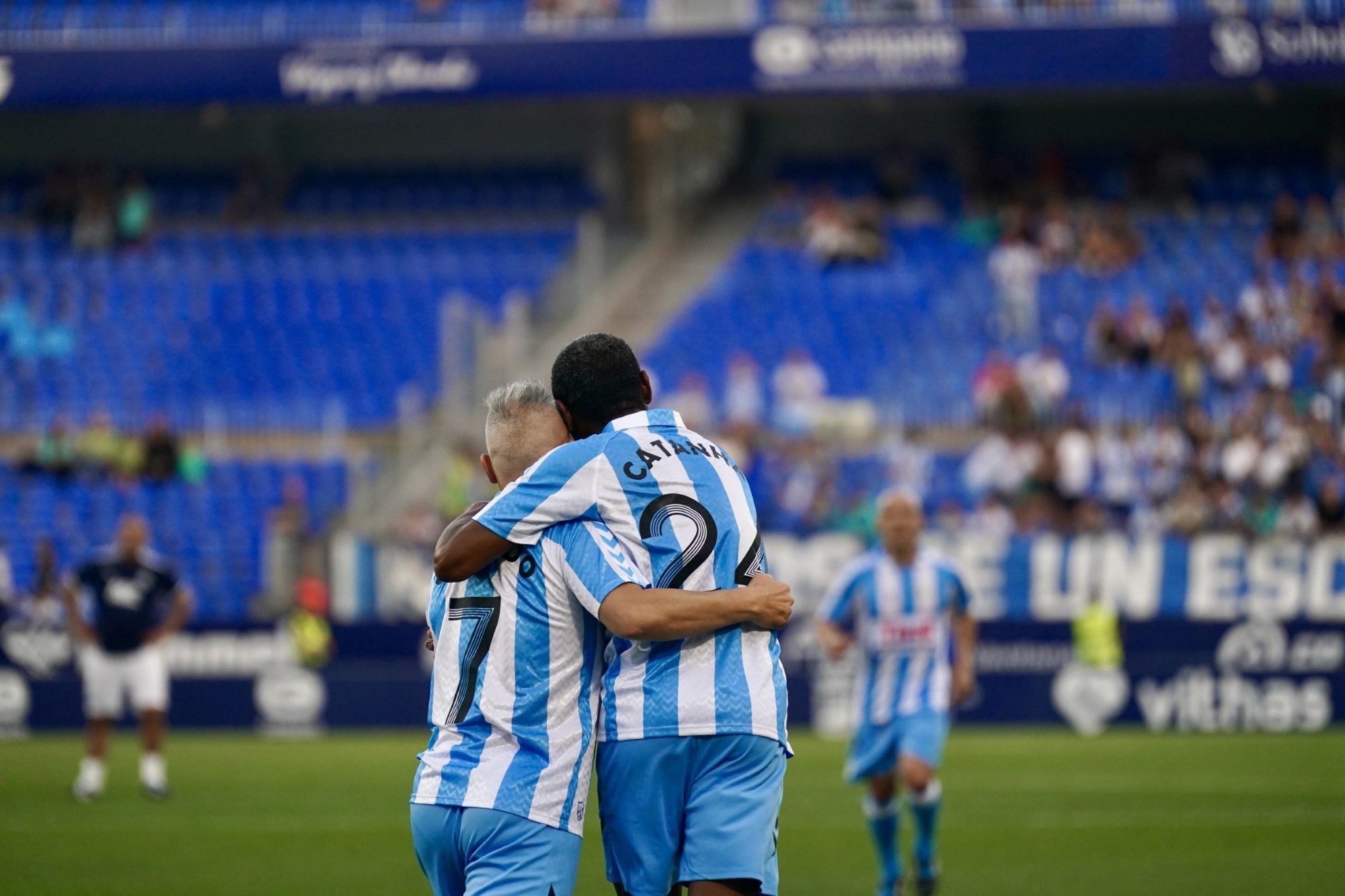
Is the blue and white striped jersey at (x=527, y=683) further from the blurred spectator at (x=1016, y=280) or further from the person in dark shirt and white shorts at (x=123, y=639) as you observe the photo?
the blurred spectator at (x=1016, y=280)

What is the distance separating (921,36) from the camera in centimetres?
2966

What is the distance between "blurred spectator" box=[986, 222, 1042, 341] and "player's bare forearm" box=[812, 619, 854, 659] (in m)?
17.6

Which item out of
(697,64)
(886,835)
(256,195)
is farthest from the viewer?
(256,195)

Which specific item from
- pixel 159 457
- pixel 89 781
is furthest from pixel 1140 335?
pixel 89 781

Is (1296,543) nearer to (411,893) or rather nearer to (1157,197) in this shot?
(1157,197)

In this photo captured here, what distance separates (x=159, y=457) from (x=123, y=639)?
11.2m

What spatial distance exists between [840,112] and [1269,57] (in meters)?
7.95

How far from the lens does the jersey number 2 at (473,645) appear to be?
5.38 metres

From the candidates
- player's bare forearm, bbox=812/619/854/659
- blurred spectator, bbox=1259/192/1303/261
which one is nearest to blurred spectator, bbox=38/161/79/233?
blurred spectator, bbox=1259/192/1303/261

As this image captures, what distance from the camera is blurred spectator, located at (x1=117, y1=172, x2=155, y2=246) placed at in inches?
1308

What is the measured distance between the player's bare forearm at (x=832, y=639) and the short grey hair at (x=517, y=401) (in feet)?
16.4

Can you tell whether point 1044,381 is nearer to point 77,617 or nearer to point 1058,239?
point 1058,239

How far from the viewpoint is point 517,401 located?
223 inches

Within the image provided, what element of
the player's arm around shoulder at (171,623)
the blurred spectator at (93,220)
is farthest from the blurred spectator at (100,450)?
the player's arm around shoulder at (171,623)
